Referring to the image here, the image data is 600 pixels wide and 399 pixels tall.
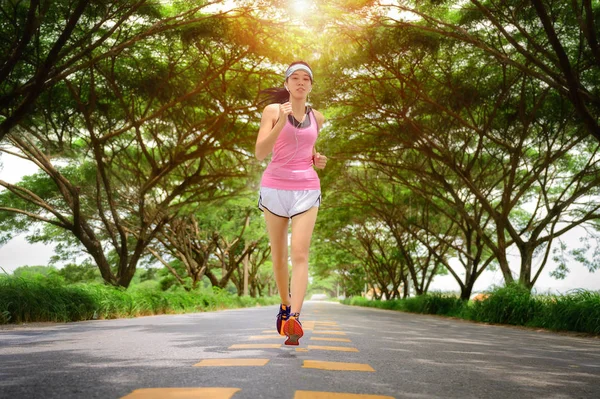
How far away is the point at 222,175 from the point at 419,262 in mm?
18301

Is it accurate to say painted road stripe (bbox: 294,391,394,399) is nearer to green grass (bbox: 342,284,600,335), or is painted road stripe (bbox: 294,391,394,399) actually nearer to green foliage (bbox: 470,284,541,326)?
green grass (bbox: 342,284,600,335)

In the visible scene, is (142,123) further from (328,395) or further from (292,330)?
(328,395)

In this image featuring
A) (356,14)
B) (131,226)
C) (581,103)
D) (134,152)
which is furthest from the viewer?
(131,226)

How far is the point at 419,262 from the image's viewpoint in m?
33.6

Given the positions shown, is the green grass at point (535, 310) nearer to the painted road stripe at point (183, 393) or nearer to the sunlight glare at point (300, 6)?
the sunlight glare at point (300, 6)

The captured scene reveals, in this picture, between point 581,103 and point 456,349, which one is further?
point 581,103

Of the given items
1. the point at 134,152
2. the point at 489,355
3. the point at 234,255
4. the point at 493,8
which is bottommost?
the point at 489,355

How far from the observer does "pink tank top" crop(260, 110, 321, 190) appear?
4.40 meters

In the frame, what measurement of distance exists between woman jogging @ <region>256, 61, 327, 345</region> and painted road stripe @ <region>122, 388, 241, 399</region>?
1522mm

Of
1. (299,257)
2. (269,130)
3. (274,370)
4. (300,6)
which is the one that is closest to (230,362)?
(274,370)

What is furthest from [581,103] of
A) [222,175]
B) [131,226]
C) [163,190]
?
[131,226]

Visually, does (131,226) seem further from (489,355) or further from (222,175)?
(489,355)

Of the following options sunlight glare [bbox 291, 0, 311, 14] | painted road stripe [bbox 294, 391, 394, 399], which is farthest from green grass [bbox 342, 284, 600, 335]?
painted road stripe [bbox 294, 391, 394, 399]

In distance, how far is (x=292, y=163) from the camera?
175 inches
